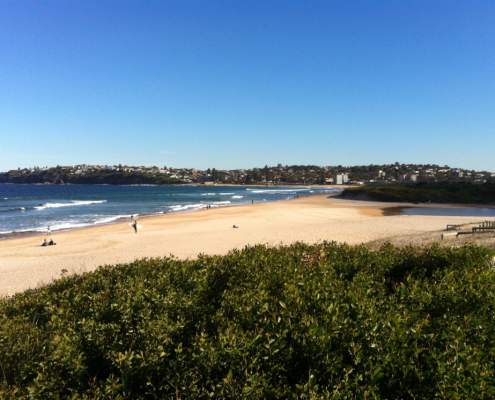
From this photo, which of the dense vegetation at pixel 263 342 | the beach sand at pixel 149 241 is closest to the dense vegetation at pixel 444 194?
the beach sand at pixel 149 241

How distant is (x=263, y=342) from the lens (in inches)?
133

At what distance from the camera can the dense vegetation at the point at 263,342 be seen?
304cm

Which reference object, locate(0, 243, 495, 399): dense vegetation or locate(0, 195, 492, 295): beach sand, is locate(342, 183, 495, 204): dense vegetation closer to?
locate(0, 195, 492, 295): beach sand

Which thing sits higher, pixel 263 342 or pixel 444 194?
pixel 263 342

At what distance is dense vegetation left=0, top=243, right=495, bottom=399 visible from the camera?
304 centimetres

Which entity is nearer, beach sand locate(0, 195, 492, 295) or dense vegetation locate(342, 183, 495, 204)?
beach sand locate(0, 195, 492, 295)

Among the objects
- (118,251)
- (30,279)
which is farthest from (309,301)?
(118,251)

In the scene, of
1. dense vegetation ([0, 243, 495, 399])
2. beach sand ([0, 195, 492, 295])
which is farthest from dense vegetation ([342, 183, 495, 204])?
dense vegetation ([0, 243, 495, 399])

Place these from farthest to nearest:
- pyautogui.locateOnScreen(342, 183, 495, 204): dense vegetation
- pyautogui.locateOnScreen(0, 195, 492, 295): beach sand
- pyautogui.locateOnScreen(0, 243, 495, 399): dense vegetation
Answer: pyautogui.locateOnScreen(342, 183, 495, 204): dense vegetation
pyautogui.locateOnScreen(0, 195, 492, 295): beach sand
pyautogui.locateOnScreen(0, 243, 495, 399): dense vegetation

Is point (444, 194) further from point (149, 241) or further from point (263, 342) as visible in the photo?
point (263, 342)

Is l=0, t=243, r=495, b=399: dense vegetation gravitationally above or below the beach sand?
above

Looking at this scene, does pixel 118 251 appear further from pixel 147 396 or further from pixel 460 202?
pixel 460 202

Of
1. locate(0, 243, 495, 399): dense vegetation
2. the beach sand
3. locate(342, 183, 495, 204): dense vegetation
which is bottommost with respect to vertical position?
the beach sand

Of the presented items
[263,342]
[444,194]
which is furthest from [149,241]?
[444,194]
